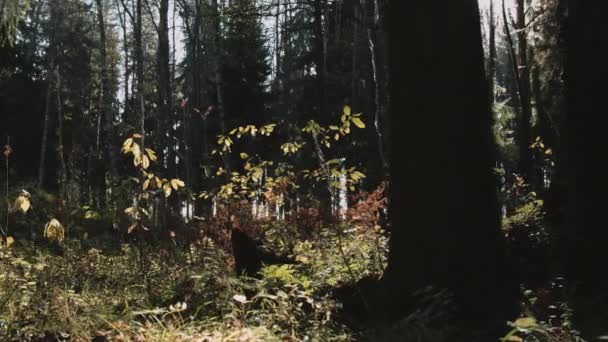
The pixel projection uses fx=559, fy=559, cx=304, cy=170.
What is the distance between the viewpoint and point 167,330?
11.6 feet

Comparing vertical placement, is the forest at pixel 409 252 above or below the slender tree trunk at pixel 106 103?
below

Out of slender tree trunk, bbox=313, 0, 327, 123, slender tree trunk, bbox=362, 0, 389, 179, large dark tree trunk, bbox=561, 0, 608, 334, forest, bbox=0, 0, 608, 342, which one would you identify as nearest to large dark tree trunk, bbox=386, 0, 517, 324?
forest, bbox=0, 0, 608, 342

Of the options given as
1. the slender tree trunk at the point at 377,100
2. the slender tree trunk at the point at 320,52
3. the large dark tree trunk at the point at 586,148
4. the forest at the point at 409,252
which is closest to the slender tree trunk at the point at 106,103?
the slender tree trunk at the point at 320,52

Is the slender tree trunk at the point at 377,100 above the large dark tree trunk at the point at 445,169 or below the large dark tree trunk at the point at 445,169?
above

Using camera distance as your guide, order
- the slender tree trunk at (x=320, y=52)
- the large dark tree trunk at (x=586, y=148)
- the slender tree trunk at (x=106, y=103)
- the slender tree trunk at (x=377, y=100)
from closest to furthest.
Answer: the large dark tree trunk at (x=586, y=148)
the slender tree trunk at (x=377, y=100)
the slender tree trunk at (x=320, y=52)
the slender tree trunk at (x=106, y=103)

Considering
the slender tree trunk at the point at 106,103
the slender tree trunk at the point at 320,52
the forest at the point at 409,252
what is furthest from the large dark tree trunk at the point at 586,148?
the slender tree trunk at the point at 106,103

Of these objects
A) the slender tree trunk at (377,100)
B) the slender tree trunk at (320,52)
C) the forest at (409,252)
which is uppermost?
the slender tree trunk at (320,52)

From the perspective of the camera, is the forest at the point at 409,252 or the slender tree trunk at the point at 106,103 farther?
the slender tree trunk at the point at 106,103

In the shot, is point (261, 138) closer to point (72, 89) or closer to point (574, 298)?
point (72, 89)

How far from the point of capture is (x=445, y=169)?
4.02 m

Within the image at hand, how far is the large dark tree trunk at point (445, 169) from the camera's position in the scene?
3922 millimetres

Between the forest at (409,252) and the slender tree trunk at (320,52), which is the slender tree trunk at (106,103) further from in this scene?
the forest at (409,252)

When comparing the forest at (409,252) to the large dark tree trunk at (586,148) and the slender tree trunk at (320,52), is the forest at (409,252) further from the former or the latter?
the slender tree trunk at (320,52)

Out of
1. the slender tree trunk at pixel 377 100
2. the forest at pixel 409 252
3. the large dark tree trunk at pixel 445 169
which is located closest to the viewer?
the forest at pixel 409 252
